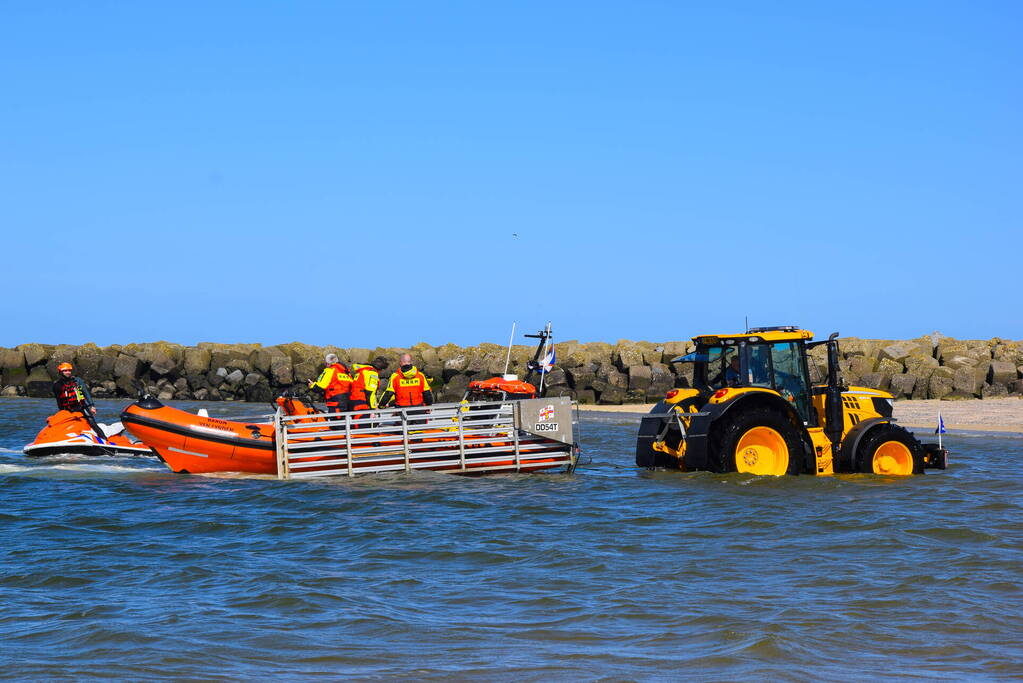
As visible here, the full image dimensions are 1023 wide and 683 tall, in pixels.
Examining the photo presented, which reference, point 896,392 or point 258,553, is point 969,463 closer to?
point 258,553

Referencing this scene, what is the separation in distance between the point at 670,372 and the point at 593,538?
2243 centimetres

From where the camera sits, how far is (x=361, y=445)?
43.0 feet

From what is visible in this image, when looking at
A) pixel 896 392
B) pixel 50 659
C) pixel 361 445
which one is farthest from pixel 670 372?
pixel 50 659

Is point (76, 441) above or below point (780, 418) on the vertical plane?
below

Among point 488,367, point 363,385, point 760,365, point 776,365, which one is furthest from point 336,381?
point 488,367

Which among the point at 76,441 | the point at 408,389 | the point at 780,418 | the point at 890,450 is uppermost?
the point at 408,389

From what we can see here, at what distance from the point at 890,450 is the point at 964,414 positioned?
43.6 ft

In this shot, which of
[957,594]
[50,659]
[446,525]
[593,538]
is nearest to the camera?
[50,659]

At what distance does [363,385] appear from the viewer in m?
13.7

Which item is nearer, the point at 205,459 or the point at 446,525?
the point at 446,525

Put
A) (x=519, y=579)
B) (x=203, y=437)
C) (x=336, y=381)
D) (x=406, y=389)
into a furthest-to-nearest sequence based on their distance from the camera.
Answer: (x=406, y=389)
(x=336, y=381)
(x=203, y=437)
(x=519, y=579)

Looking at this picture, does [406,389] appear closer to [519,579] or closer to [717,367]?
[717,367]

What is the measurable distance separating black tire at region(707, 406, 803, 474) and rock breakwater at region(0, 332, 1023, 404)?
16.8 meters

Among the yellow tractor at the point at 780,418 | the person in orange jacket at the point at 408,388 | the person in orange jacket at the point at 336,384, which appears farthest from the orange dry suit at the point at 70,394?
the yellow tractor at the point at 780,418
